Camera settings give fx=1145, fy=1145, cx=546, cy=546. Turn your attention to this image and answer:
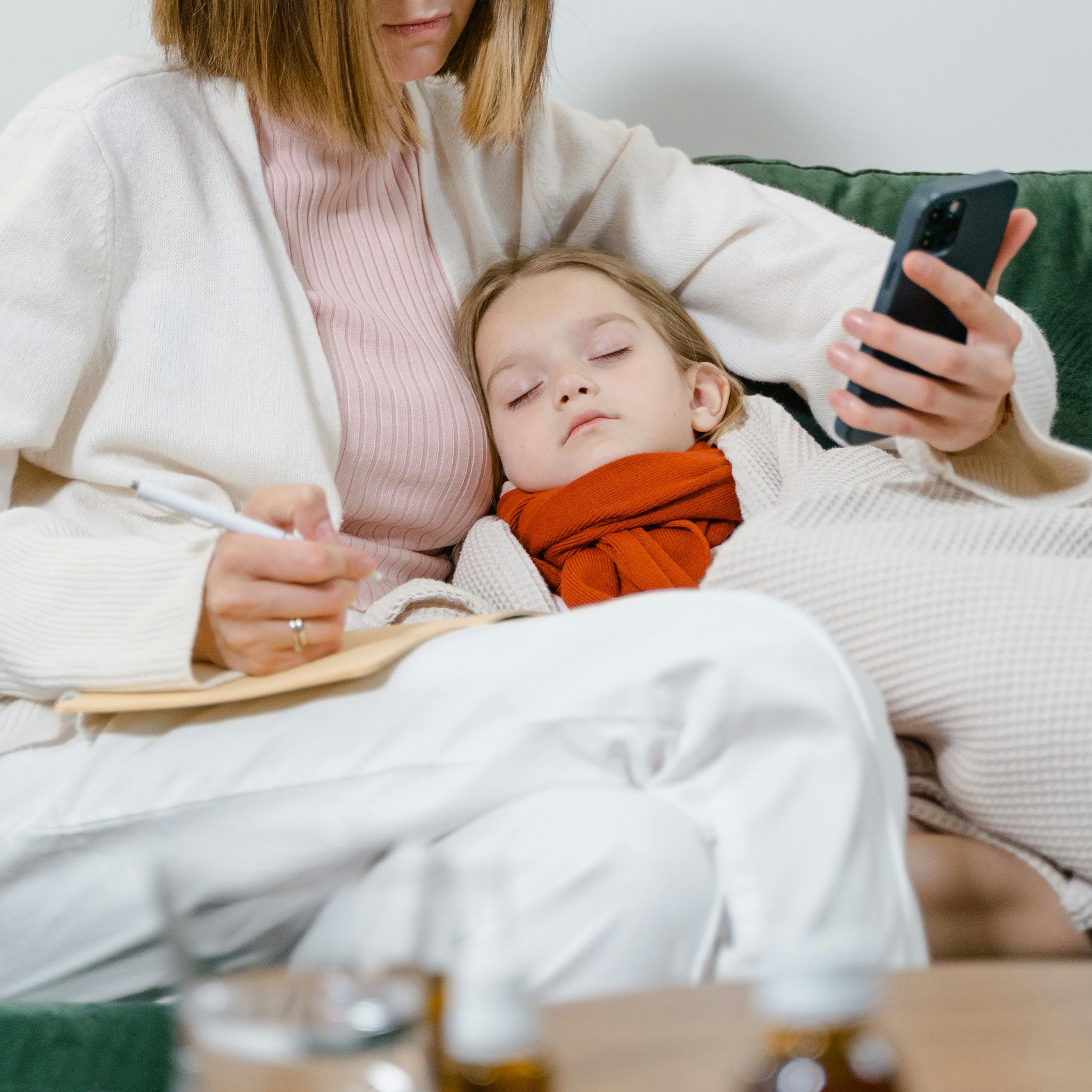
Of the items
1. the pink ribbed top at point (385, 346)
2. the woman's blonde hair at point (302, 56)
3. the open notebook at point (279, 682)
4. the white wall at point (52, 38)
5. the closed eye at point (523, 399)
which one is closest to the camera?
the open notebook at point (279, 682)

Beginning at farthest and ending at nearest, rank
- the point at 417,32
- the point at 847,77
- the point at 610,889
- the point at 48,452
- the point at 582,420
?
the point at 847,77
the point at 582,420
the point at 417,32
the point at 48,452
the point at 610,889

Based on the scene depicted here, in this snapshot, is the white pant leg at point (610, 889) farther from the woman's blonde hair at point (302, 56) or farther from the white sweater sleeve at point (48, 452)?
the woman's blonde hair at point (302, 56)

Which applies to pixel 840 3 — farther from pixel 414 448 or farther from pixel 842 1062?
pixel 842 1062

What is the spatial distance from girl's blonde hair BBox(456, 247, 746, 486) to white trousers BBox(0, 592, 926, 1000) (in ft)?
2.06

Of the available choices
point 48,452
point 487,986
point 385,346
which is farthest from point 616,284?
point 487,986

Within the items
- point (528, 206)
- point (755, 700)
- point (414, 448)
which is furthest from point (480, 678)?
point (528, 206)

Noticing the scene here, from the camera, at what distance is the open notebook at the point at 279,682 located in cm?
78

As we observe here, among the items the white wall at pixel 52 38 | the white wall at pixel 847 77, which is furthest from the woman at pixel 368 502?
the white wall at pixel 52 38

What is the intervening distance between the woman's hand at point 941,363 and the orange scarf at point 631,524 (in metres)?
0.26

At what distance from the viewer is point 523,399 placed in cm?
134

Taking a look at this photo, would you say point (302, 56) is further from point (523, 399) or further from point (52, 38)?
point (52, 38)

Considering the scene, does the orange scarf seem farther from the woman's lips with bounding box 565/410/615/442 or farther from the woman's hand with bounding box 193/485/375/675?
the woman's hand with bounding box 193/485/375/675

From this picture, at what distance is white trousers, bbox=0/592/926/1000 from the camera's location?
0.64 m

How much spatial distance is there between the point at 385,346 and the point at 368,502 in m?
0.17
